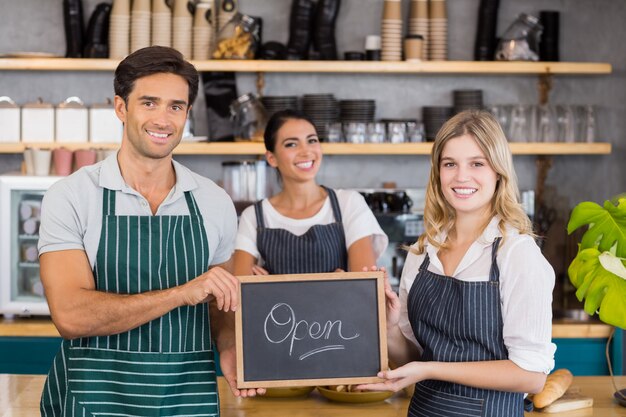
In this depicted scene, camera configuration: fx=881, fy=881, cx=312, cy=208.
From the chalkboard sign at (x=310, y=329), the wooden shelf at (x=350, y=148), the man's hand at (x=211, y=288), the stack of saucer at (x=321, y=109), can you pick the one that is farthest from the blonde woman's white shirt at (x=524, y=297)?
the stack of saucer at (x=321, y=109)

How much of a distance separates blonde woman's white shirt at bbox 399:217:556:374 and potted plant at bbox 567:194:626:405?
0.78ft

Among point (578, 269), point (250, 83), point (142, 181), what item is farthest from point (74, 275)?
point (250, 83)

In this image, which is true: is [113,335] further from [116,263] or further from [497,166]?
[497,166]

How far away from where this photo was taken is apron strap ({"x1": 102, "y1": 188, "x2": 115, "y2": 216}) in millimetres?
2115

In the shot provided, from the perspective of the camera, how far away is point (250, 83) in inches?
205

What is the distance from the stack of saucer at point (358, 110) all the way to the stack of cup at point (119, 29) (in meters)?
1.23

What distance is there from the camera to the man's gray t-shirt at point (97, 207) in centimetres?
206

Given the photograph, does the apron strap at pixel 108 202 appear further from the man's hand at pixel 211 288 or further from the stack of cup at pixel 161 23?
the stack of cup at pixel 161 23

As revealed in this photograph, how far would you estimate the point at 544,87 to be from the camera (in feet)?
17.2

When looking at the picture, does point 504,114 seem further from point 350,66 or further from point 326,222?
point 326,222

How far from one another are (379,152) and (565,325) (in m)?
1.33

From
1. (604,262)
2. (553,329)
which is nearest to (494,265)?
(604,262)

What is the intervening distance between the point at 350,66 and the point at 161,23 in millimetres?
1054

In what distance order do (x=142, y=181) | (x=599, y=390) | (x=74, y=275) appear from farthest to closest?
(x=599, y=390) → (x=142, y=181) → (x=74, y=275)
